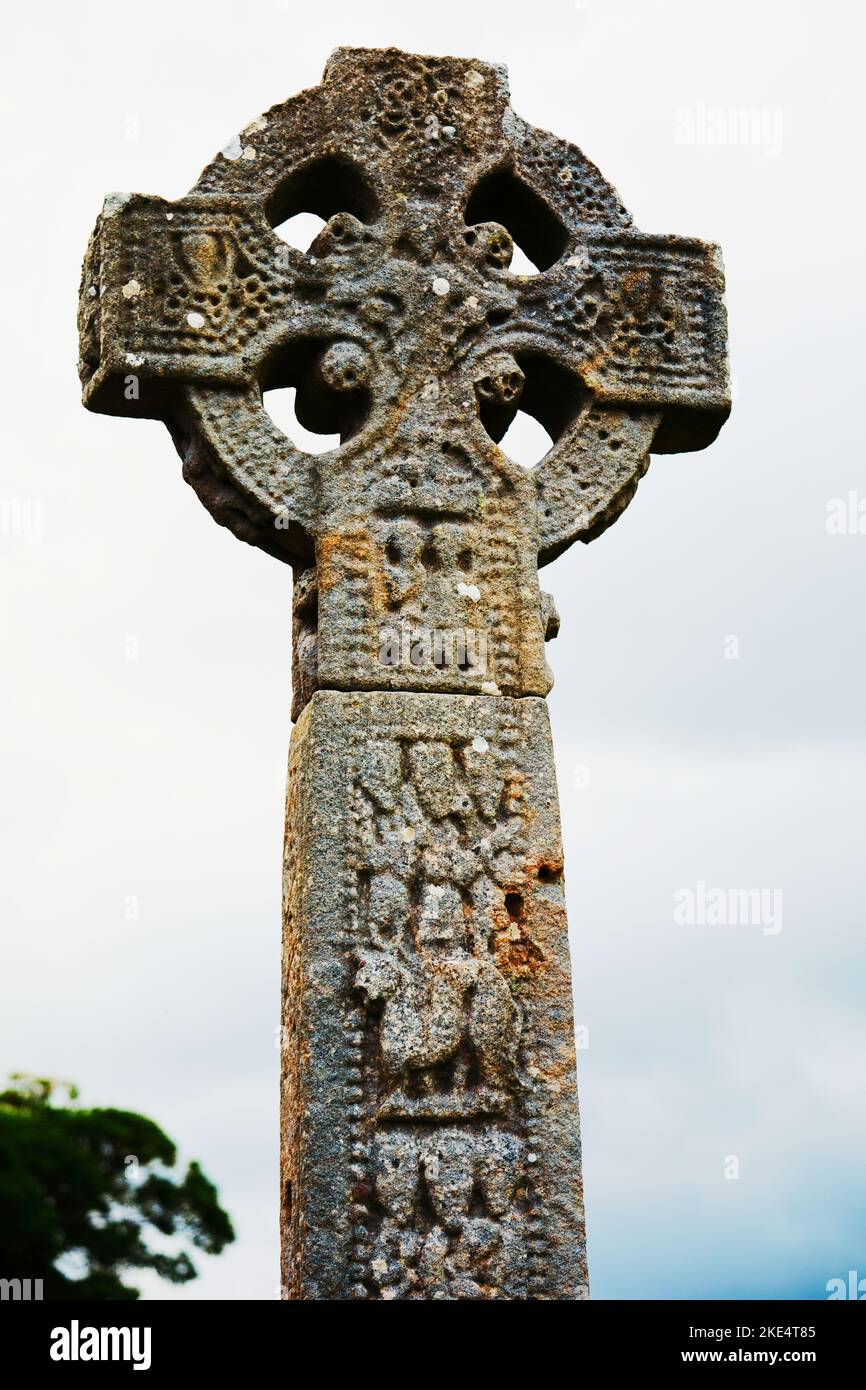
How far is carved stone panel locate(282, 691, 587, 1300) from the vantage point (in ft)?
18.8

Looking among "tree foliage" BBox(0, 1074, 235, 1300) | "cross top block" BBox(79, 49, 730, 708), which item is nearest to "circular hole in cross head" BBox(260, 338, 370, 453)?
"cross top block" BBox(79, 49, 730, 708)

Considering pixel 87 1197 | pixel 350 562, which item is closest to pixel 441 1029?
pixel 350 562

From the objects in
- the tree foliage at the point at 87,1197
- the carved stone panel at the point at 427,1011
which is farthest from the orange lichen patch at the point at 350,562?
the tree foliage at the point at 87,1197

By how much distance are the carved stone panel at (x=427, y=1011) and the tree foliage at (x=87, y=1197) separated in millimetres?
4713

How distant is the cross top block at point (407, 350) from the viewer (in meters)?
6.25

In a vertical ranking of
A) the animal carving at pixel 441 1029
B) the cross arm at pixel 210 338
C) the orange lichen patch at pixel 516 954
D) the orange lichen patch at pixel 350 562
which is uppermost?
the cross arm at pixel 210 338

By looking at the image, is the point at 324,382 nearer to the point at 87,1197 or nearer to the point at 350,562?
the point at 350,562

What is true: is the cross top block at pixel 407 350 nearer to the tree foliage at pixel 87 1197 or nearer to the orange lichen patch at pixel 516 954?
the orange lichen patch at pixel 516 954

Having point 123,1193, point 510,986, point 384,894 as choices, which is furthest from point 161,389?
point 123,1193

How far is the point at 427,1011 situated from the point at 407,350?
2141mm

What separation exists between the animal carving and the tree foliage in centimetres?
492

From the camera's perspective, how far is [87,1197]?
421 inches
